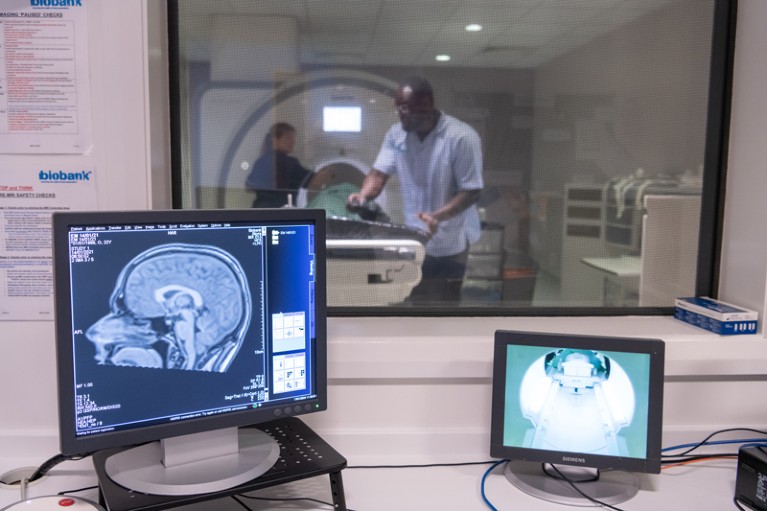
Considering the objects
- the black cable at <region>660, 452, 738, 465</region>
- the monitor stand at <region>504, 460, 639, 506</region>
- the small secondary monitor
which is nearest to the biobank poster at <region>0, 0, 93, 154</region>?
the small secondary monitor

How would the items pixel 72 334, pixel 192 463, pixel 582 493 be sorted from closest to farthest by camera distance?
pixel 72 334 < pixel 192 463 < pixel 582 493

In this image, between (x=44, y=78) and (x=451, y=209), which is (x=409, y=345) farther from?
(x=44, y=78)

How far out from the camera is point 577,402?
53.1 inches

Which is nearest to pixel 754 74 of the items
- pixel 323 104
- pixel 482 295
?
pixel 482 295

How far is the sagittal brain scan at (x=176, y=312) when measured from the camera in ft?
3.45

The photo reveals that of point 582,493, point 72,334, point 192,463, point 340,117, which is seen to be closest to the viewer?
point 72,334

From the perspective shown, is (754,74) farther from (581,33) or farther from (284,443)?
(284,443)

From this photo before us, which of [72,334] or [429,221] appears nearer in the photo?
[72,334]

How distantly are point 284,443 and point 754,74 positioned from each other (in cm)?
146

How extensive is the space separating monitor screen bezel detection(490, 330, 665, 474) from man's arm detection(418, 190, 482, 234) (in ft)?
1.63

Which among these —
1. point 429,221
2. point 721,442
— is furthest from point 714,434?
point 429,221

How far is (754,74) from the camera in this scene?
5.29 ft

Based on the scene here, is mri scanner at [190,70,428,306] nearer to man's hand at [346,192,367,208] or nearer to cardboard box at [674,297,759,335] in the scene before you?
man's hand at [346,192,367,208]

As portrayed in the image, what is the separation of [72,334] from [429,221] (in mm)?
1010
